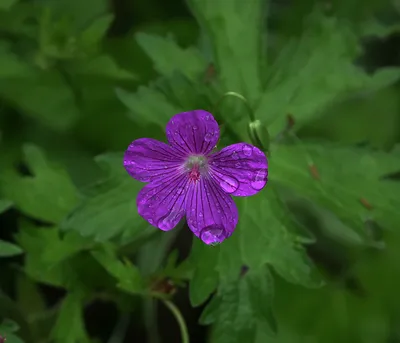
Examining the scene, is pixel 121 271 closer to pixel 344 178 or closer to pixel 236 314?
pixel 236 314

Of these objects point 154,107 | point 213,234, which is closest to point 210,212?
point 213,234

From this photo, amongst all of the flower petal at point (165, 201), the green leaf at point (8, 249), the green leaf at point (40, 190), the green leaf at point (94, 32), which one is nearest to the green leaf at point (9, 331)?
Answer: the green leaf at point (8, 249)

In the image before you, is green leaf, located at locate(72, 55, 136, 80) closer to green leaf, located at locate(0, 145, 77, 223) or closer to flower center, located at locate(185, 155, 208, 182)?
green leaf, located at locate(0, 145, 77, 223)

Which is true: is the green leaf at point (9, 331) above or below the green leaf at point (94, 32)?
below

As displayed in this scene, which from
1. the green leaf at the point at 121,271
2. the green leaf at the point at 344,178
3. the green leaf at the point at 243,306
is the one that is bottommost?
the green leaf at the point at 243,306

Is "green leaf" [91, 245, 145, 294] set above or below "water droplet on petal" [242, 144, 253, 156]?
below

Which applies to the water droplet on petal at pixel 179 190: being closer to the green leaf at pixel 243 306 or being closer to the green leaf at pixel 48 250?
the green leaf at pixel 243 306

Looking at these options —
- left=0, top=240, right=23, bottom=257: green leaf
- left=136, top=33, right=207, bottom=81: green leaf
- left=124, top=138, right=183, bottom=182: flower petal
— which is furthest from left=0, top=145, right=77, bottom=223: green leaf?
left=124, top=138, right=183, bottom=182: flower petal
